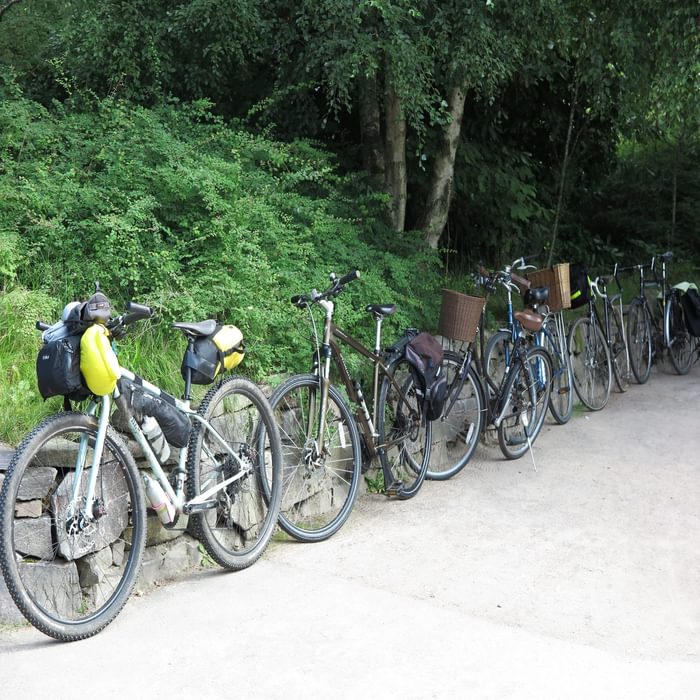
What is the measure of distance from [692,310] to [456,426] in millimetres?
4398

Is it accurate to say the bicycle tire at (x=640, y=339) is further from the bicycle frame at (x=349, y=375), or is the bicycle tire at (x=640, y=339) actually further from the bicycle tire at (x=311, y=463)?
the bicycle tire at (x=311, y=463)

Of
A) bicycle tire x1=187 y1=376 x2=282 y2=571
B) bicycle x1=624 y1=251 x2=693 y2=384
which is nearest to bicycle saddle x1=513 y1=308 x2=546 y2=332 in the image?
bicycle x1=624 y1=251 x2=693 y2=384

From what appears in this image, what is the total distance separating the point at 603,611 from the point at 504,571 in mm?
605

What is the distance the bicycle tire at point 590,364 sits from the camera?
29.0 ft

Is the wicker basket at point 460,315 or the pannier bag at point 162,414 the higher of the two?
the wicker basket at point 460,315

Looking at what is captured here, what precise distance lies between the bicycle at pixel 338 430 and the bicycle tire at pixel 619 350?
358 centimetres

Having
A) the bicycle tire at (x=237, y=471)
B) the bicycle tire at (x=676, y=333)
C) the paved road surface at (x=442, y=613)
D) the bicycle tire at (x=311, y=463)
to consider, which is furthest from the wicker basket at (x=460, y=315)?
the bicycle tire at (x=676, y=333)

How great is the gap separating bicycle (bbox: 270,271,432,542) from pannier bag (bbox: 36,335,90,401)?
143 cm

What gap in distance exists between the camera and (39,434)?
392 centimetres

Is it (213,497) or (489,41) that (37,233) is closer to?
(213,497)

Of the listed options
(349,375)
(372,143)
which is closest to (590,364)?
(372,143)

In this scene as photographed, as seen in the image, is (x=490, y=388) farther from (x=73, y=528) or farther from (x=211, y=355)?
(x=73, y=528)

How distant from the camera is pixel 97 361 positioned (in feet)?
13.2

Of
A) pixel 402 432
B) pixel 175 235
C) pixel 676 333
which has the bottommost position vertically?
pixel 402 432
